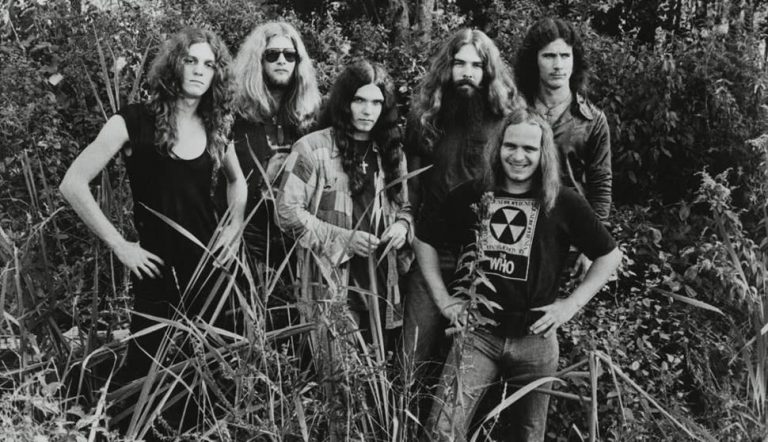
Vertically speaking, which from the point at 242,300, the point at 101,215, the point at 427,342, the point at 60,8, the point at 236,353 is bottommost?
the point at 427,342

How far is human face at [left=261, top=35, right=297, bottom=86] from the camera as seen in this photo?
399 cm

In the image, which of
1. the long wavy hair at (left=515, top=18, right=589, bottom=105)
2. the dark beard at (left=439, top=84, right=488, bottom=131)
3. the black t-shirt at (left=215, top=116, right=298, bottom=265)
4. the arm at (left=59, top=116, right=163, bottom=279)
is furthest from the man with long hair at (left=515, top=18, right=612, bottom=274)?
the arm at (left=59, top=116, right=163, bottom=279)

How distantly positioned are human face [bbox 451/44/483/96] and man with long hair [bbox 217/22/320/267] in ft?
2.32

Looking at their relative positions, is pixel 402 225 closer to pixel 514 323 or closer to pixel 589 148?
pixel 514 323

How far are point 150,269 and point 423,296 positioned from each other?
1150mm

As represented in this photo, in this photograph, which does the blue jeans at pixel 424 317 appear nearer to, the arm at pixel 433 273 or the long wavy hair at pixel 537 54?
the arm at pixel 433 273

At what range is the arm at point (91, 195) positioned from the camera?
10.2 ft

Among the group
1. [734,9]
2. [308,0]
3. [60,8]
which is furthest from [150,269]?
[308,0]

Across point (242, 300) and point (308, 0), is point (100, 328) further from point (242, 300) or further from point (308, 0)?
point (308, 0)

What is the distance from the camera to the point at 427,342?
3.60 m

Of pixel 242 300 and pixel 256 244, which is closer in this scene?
pixel 242 300

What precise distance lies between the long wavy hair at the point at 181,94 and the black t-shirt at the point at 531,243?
1.07 metres

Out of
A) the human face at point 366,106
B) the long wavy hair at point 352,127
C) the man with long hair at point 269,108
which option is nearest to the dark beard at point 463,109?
the long wavy hair at point 352,127

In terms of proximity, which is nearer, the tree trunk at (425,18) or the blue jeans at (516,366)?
the blue jeans at (516,366)
